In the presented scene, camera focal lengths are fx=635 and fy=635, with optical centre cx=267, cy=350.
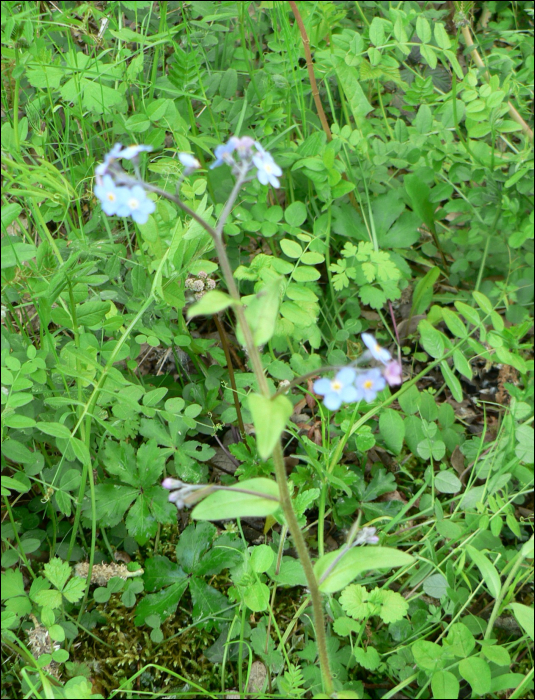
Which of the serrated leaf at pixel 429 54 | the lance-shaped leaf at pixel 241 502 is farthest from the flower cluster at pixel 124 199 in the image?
the serrated leaf at pixel 429 54

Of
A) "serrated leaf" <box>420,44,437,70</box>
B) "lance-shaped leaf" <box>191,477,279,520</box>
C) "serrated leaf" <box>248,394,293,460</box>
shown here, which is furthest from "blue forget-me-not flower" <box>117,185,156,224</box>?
"serrated leaf" <box>420,44,437,70</box>

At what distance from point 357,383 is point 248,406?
531mm

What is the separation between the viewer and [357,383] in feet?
3.49

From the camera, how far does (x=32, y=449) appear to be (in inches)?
75.9

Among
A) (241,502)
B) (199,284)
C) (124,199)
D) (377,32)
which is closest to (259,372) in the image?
(241,502)

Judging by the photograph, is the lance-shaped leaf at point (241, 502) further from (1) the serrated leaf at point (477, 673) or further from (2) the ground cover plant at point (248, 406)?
(1) the serrated leaf at point (477, 673)

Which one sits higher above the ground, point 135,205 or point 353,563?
point 135,205

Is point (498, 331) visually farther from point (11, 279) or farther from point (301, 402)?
point (11, 279)

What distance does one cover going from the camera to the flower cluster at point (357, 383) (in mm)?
1027

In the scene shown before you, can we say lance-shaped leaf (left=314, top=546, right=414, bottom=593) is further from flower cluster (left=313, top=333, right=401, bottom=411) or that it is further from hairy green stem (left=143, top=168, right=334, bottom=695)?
flower cluster (left=313, top=333, right=401, bottom=411)

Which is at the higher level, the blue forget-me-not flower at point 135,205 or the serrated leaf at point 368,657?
the blue forget-me-not flower at point 135,205

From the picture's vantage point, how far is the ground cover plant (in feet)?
5.28

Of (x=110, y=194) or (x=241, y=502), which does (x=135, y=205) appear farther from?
(x=241, y=502)

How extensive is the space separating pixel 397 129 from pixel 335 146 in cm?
46
